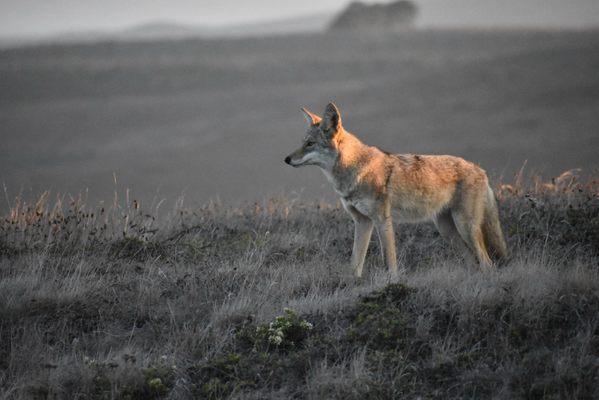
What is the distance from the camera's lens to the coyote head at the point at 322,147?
28.0ft

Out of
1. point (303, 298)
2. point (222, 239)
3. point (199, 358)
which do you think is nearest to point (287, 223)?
point (222, 239)

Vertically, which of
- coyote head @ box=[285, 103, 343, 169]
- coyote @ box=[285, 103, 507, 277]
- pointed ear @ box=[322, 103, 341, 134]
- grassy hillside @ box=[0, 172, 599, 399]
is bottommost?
grassy hillside @ box=[0, 172, 599, 399]

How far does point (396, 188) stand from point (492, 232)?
1.56m

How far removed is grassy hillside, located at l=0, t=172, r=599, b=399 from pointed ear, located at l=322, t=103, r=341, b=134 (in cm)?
196

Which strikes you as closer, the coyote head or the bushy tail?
the coyote head

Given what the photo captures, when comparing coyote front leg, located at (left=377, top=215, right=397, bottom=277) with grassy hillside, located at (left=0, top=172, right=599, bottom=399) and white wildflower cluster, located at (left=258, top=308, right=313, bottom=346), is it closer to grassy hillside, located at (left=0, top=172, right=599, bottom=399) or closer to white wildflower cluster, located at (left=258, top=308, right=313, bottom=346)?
grassy hillside, located at (left=0, top=172, right=599, bottom=399)

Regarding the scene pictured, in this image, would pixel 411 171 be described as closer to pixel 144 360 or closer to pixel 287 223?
pixel 287 223

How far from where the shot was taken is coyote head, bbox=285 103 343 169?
852cm

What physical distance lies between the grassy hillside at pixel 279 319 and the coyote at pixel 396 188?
19.5 inches

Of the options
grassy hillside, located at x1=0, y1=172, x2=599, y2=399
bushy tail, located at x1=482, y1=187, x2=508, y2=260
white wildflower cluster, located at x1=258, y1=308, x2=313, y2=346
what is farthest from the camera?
bushy tail, located at x1=482, y1=187, x2=508, y2=260

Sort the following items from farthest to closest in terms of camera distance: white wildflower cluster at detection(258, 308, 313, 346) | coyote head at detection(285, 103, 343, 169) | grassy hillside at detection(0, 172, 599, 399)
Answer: coyote head at detection(285, 103, 343, 169)
white wildflower cluster at detection(258, 308, 313, 346)
grassy hillside at detection(0, 172, 599, 399)

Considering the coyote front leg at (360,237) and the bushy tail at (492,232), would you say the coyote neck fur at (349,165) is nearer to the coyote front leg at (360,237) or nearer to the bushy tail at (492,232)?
the coyote front leg at (360,237)

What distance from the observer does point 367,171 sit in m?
8.45

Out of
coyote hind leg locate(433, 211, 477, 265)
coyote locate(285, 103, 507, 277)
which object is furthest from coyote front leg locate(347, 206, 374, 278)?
coyote hind leg locate(433, 211, 477, 265)
